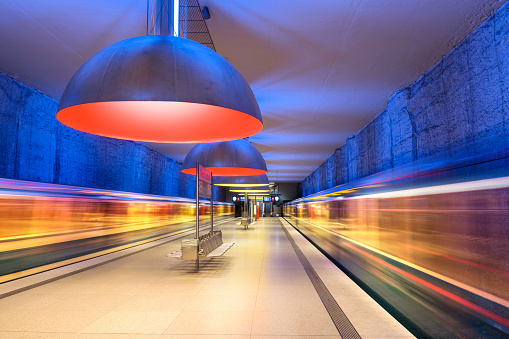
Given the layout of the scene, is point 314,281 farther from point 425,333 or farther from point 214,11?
point 214,11

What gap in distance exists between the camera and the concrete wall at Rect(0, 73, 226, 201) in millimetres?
10375

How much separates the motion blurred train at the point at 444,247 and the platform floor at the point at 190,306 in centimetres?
53

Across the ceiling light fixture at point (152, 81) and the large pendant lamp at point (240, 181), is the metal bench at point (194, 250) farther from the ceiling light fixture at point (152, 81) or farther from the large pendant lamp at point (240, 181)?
the large pendant lamp at point (240, 181)

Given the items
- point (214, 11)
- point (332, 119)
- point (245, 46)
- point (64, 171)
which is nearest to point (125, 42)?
point (214, 11)

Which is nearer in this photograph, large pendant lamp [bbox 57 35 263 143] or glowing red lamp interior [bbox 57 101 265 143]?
large pendant lamp [bbox 57 35 263 143]

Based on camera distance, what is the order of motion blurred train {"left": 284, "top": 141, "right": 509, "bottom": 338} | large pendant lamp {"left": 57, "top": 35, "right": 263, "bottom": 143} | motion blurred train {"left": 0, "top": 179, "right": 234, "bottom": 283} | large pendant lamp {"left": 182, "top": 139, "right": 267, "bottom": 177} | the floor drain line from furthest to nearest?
large pendant lamp {"left": 182, "top": 139, "right": 267, "bottom": 177}, motion blurred train {"left": 0, "top": 179, "right": 234, "bottom": 283}, large pendant lamp {"left": 57, "top": 35, "right": 263, "bottom": 143}, the floor drain line, motion blurred train {"left": 284, "top": 141, "right": 509, "bottom": 338}

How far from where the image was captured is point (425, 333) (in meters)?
3.81

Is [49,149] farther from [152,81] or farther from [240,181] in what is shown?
[152,81]

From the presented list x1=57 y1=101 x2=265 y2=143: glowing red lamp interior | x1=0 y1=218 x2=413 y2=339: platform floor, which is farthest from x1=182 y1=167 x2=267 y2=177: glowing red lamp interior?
x1=57 y1=101 x2=265 y2=143: glowing red lamp interior

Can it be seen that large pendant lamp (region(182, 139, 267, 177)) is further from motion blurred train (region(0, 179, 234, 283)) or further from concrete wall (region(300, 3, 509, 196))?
concrete wall (region(300, 3, 509, 196))

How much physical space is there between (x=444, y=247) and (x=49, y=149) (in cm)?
1317

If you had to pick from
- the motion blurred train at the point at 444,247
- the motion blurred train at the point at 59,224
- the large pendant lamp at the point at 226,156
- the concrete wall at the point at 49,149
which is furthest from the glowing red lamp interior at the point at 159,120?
the concrete wall at the point at 49,149

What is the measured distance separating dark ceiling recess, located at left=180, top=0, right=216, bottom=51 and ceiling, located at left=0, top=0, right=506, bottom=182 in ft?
0.66

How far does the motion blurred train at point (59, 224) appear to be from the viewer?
6.41 m
